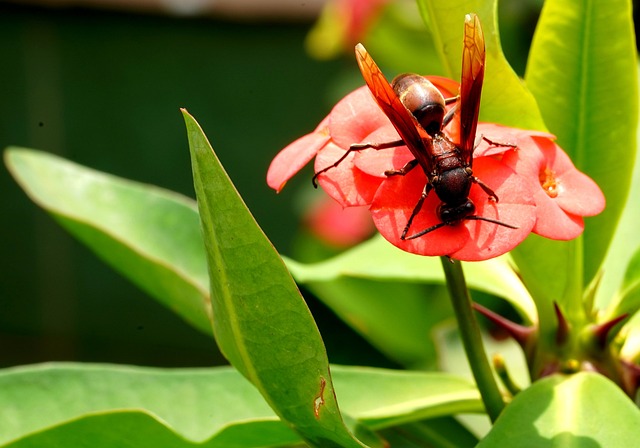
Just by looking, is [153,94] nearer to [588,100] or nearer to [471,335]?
[588,100]

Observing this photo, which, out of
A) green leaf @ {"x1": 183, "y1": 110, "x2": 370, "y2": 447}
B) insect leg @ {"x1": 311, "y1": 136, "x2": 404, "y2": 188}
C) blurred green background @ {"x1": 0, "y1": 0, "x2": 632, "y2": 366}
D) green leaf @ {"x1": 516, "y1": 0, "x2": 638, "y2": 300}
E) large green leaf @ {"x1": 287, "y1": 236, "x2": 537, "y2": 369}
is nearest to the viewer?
green leaf @ {"x1": 183, "y1": 110, "x2": 370, "y2": 447}

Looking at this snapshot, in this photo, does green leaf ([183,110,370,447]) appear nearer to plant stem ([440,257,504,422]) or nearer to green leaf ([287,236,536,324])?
plant stem ([440,257,504,422])

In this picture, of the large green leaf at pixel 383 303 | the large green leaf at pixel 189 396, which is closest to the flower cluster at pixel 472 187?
the large green leaf at pixel 189 396

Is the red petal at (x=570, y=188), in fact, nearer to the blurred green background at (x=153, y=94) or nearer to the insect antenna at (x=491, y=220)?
the insect antenna at (x=491, y=220)

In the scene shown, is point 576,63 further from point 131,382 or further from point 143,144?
point 143,144

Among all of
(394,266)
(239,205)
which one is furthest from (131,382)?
(239,205)

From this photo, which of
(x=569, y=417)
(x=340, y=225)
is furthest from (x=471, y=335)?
(x=340, y=225)

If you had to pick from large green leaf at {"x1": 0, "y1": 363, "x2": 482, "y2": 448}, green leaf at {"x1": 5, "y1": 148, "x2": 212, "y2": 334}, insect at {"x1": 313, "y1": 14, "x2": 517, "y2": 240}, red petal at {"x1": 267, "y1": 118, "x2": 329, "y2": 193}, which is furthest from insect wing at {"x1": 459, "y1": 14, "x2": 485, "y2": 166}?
green leaf at {"x1": 5, "y1": 148, "x2": 212, "y2": 334}
